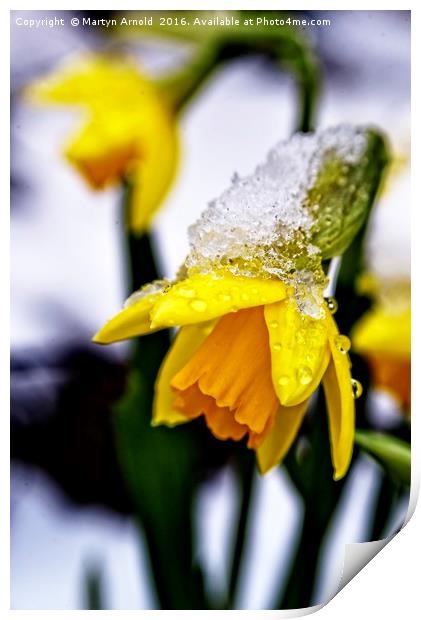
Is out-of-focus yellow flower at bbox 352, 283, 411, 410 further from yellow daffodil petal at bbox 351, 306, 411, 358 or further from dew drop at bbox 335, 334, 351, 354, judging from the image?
dew drop at bbox 335, 334, 351, 354

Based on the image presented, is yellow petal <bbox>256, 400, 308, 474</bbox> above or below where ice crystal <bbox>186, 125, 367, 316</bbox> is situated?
below

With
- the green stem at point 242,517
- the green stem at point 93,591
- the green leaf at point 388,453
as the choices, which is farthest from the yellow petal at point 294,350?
the green stem at point 93,591

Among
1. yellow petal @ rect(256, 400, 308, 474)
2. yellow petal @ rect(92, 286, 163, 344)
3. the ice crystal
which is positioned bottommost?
yellow petal @ rect(256, 400, 308, 474)

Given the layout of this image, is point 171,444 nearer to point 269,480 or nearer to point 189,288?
point 269,480

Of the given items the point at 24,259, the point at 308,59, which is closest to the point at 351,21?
the point at 308,59

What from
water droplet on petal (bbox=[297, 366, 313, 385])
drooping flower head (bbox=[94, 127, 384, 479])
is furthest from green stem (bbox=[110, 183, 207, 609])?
water droplet on petal (bbox=[297, 366, 313, 385])

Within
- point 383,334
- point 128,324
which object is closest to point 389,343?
point 383,334
